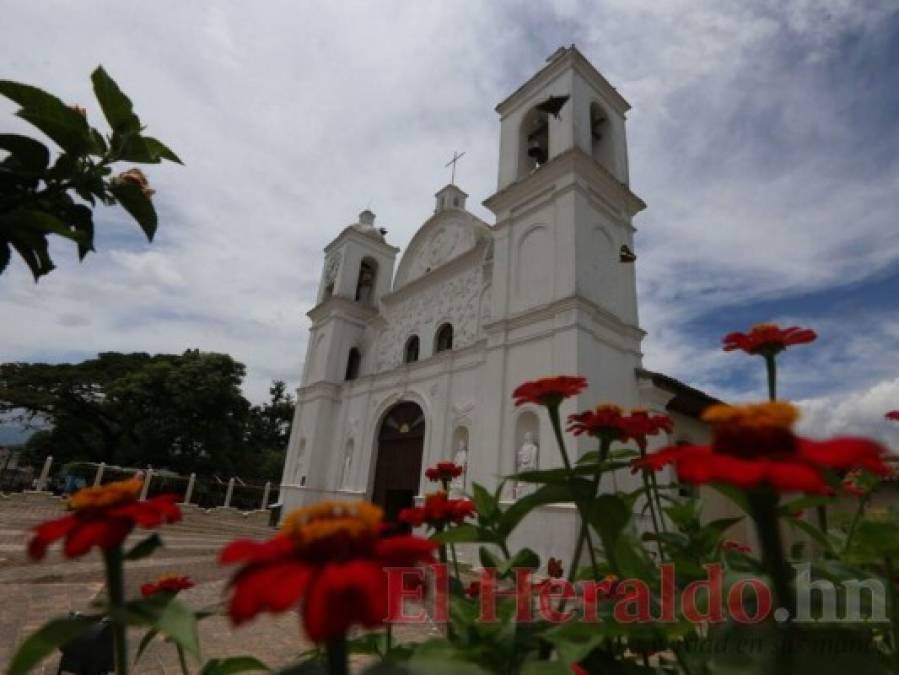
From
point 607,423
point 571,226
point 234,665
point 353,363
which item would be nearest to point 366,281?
point 353,363

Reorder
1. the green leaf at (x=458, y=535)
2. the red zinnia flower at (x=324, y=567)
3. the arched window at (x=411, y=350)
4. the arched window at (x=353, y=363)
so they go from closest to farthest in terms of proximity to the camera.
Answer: the red zinnia flower at (x=324, y=567) → the green leaf at (x=458, y=535) → the arched window at (x=411, y=350) → the arched window at (x=353, y=363)

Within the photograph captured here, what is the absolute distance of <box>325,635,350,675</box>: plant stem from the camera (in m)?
0.58

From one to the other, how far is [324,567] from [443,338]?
13.0 metres

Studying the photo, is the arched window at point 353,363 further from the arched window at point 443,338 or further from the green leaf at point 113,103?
the green leaf at point 113,103

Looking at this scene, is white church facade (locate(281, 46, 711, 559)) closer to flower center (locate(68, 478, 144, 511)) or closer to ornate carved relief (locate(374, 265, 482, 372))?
ornate carved relief (locate(374, 265, 482, 372))

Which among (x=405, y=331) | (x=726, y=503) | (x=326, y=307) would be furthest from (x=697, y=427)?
(x=326, y=307)

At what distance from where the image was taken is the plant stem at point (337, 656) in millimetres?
583

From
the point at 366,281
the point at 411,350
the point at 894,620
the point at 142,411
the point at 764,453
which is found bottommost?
the point at 894,620

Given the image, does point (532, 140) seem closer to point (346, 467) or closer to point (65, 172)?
point (346, 467)

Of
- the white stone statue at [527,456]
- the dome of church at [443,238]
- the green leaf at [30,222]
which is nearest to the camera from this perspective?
the green leaf at [30,222]

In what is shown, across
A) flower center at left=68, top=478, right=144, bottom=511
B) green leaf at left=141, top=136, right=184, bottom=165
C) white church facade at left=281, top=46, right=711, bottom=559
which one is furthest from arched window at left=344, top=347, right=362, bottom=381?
flower center at left=68, top=478, right=144, bottom=511

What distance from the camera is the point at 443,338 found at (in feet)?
44.5

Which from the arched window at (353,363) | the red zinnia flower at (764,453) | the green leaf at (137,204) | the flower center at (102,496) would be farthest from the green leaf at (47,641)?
the arched window at (353,363)

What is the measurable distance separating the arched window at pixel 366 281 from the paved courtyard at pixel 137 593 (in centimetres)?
960
